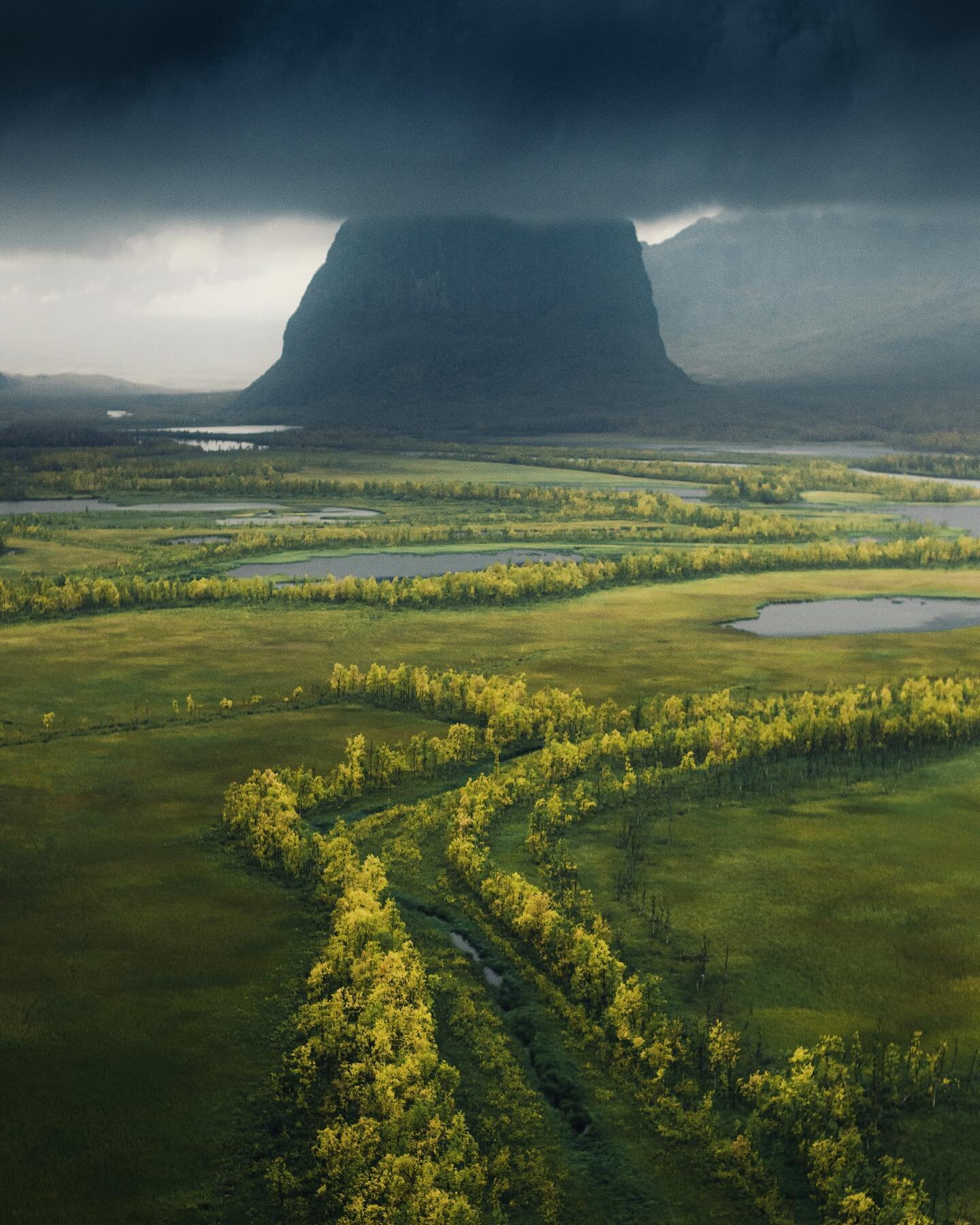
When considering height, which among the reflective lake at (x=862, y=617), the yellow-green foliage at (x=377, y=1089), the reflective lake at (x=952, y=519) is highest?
the reflective lake at (x=952, y=519)

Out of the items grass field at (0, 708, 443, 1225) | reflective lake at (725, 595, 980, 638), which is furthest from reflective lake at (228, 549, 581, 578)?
grass field at (0, 708, 443, 1225)

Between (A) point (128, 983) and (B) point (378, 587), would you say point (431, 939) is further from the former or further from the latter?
(B) point (378, 587)

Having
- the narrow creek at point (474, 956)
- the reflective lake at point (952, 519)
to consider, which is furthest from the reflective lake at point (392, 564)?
the narrow creek at point (474, 956)

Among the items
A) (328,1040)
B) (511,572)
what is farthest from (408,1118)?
(511,572)

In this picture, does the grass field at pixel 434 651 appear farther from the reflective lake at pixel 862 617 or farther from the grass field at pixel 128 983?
the grass field at pixel 128 983

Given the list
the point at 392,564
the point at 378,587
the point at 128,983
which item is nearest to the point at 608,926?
the point at 128,983
